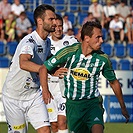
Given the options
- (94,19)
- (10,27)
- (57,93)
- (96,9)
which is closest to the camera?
(57,93)

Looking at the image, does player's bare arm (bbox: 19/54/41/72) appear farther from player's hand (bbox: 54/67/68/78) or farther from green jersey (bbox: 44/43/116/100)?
player's hand (bbox: 54/67/68/78)

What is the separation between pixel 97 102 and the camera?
7.73 meters

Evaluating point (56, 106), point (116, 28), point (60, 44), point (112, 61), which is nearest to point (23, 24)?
point (112, 61)

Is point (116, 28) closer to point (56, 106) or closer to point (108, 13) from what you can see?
point (108, 13)

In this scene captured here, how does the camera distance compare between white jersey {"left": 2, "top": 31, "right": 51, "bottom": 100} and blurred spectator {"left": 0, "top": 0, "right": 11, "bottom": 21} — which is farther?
blurred spectator {"left": 0, "top": 0, "right": 11, "bottom": 21}

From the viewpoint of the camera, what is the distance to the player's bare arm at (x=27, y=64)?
6.99 metres

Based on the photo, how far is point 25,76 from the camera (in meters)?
7.72

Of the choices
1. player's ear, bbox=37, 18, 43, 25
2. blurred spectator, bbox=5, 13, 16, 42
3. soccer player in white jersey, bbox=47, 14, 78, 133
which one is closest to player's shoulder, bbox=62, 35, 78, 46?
soccer player in white jersey, bbox=47, 14, 78, 133

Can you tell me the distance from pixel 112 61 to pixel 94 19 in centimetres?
179

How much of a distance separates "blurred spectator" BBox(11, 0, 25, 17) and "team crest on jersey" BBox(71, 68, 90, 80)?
527 inches

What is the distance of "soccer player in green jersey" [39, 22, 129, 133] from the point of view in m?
7.36

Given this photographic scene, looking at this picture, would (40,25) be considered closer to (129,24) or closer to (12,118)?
(12,118)

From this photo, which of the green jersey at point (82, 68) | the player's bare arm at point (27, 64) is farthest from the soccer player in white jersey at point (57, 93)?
the player's bare arm at point (27, 64)

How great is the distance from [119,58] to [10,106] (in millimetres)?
14288
